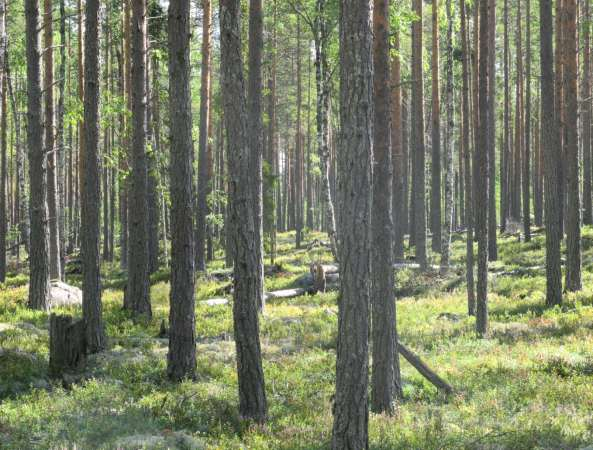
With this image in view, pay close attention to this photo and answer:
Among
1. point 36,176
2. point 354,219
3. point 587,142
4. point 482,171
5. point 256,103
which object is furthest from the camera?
point 587,142

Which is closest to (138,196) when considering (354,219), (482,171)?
(482,171)

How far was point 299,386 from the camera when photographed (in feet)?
32.0

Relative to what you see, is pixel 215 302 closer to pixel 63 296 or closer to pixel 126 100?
pixel 63 296

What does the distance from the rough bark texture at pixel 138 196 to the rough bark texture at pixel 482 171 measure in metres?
7.61

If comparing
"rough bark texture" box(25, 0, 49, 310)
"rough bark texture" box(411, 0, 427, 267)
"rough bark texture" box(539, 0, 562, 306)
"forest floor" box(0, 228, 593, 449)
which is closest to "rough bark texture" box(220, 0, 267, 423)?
"forest floor" box(0, 228, 593, 449)

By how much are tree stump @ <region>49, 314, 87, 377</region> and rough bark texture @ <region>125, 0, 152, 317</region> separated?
399 cm

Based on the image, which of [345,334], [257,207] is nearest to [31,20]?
[257,207]

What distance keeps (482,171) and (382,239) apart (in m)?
5.62

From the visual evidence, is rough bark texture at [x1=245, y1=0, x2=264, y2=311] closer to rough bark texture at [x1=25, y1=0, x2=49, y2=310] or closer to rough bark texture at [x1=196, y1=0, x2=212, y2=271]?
rough bark texture at [x1=25, y1=0, x2=49, y2=310]

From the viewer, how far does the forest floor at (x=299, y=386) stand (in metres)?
7.17

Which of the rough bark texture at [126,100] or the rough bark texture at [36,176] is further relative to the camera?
the rough bark texture at [126,100]

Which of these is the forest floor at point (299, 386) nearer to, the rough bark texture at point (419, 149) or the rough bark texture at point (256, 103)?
the rough bark texture at point (256, 103)

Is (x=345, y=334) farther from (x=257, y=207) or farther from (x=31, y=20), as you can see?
(x=31, y=20)

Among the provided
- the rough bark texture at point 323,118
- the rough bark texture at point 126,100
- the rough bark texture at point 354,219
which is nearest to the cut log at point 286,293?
the rough bark texture at point 323,118
